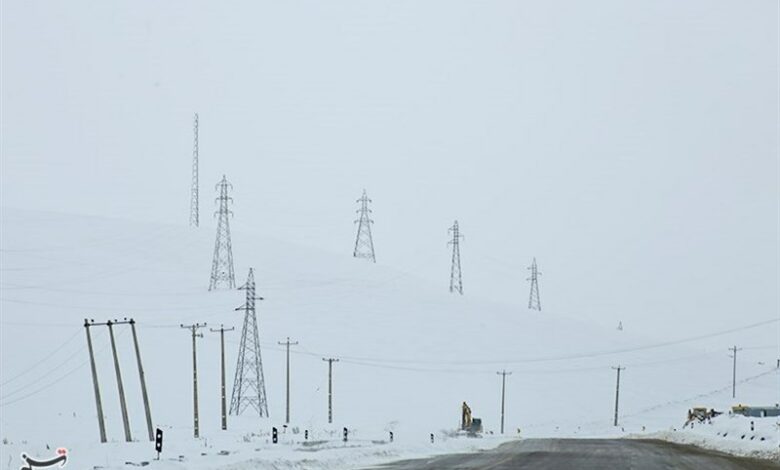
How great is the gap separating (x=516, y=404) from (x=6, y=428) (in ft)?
165

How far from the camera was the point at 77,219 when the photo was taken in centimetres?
15500

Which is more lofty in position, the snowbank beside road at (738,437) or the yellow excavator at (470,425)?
the snowbank beside road at (738,437)

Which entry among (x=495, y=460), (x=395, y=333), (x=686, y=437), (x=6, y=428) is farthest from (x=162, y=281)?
(x=495, y=460)

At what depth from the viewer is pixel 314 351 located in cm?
11000

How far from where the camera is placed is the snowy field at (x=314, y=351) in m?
88.2

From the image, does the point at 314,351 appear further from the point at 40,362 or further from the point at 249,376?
the point at 40,362

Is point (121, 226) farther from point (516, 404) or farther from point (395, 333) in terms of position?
point (516, 404)

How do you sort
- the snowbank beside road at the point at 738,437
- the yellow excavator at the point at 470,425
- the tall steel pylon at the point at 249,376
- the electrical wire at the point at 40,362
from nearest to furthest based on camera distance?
the snowbank beside road at the point at 738,437 → the yellow excavator at the point at 470,425 → the tall steel pylon at the point at 249,376 → the electrical wire at the point at 40,362

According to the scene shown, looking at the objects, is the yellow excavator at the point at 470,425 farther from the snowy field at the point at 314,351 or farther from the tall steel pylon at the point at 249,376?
the tall steel pylon at the point at 249,376

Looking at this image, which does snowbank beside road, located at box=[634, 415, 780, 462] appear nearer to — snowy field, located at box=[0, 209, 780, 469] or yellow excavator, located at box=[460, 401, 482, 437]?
snowy field, located at box=[0, 209, 780, 469]

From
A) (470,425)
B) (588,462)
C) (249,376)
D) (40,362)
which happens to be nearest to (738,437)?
(588,462)

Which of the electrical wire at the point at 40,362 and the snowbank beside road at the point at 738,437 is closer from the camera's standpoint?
the snowbank beside road at the point at 738,437

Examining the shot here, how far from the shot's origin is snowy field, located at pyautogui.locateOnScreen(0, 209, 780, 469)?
8819 cm

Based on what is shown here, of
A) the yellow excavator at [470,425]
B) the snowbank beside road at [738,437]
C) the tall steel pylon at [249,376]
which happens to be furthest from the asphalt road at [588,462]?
the tall steel pylon at [249,376]
